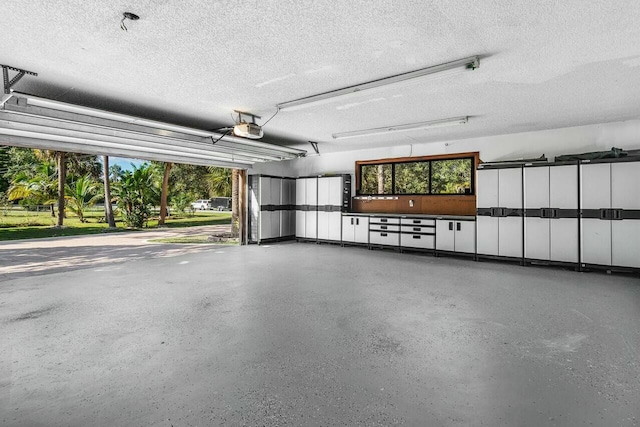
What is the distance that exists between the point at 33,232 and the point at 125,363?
1247 cm

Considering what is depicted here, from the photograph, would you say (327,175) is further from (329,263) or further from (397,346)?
(397,346)

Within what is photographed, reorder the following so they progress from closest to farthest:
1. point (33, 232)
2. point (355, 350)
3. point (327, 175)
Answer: point (355, 350), point (327, 175), point (33, 232)

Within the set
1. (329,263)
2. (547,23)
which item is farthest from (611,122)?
(329,263)

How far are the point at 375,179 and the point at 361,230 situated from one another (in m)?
1.57

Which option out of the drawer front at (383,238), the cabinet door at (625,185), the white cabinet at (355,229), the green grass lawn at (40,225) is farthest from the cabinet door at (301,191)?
the green grass lawn at (40,225)

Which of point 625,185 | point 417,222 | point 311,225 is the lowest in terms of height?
point 311,225

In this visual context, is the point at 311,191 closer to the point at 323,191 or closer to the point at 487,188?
the point at 323,191

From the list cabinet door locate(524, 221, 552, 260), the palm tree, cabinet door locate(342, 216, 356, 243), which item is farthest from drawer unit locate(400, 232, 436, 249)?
the palm tree

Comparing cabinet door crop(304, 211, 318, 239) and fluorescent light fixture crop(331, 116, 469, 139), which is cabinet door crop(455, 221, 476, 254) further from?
cabinet door crop(304, 211, 318, 239)

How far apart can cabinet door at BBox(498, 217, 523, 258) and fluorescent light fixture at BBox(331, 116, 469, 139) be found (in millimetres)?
2294

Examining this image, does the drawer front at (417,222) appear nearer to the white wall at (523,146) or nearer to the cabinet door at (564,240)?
the white wall at (523,146)

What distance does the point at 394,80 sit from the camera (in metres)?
3.98

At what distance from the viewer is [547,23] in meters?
2.78

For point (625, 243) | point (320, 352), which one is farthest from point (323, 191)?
point (320, 352)
